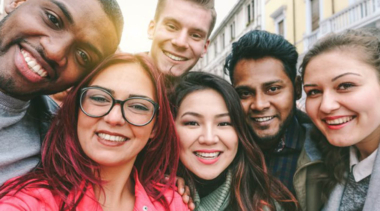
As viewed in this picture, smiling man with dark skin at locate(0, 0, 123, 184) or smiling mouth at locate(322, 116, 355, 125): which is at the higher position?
smiling man with dark skin at locate(0, 0, 123, 184)

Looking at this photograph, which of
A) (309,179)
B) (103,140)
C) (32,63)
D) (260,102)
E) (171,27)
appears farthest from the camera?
(171,27)

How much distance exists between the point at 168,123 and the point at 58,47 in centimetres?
91

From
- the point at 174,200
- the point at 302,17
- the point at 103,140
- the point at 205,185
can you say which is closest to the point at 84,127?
the point at 103,140

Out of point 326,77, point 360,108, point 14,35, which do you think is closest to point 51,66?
point 14,35

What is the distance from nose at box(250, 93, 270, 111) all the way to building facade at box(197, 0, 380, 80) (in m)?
2.43

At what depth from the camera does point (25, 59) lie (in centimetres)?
160

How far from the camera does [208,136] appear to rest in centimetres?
218

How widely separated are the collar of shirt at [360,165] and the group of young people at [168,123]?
10mm

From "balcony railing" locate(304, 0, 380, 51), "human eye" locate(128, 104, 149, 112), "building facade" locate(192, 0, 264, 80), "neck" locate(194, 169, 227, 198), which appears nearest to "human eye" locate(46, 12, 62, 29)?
"human eye" locate(128, 104, 149, 112)

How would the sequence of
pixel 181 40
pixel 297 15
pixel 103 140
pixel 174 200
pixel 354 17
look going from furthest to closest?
pixel 297 15
pixel 354 17
pixel 181 40
pixel 174 200
pixel 103 140

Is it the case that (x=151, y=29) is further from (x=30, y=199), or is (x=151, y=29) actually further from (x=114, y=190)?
(x=30, y=199)

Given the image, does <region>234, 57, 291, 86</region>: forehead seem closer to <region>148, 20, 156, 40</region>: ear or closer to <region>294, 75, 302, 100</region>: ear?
<region>294, 75, 302, 100</region>: ear

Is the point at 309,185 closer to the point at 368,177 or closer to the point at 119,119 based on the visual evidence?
the point at 368,177

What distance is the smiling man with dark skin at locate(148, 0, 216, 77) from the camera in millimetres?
2969
